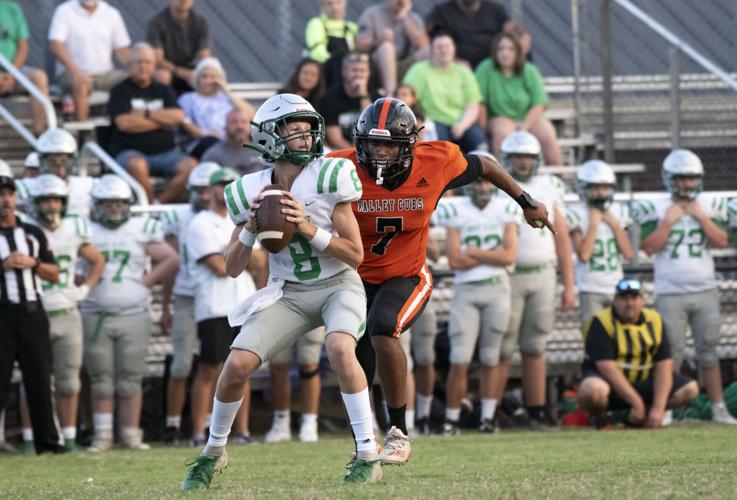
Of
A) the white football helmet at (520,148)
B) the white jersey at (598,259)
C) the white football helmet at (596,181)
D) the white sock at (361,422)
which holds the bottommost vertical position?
the white sock at (361,422)

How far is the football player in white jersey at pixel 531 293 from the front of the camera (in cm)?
1100

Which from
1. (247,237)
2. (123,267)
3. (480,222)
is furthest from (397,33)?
(247,237)

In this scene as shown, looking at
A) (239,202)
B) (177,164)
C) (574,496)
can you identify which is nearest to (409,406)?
(177,164)

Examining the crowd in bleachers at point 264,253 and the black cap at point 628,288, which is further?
the black cap at point 628,288

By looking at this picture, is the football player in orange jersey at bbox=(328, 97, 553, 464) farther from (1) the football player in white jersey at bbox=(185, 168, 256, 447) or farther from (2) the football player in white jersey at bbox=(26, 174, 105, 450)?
(2) the football player in white jersey at bbox=(26, 174, 105, 450)

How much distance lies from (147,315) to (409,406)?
2032 mm

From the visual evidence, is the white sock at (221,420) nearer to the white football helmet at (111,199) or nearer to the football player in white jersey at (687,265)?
the white football helmet at (111,199)

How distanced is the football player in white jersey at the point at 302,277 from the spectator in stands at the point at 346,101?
583 cm

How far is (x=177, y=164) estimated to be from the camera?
12.1 metres

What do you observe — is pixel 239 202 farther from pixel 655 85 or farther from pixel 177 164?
pixel 655 85

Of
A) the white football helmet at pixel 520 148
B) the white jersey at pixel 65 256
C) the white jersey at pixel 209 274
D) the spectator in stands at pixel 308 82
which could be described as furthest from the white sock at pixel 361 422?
the spectator in stands at pixel 308 82

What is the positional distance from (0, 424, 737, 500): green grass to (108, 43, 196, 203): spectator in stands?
9.27ft

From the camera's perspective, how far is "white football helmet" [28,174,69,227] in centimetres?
1000

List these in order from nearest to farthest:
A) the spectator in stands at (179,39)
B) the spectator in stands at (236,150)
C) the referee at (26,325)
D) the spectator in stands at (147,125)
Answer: the referee at (26,325) → the spectator in stands at (236,150) → the spectator in stands at (147,125) → the spectator in stands at (179,39)
